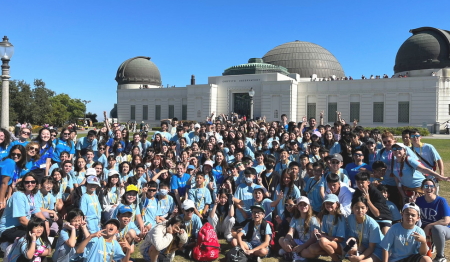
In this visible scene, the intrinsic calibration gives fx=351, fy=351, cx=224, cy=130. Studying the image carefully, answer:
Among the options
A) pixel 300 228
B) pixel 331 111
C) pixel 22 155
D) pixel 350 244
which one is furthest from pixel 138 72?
pixel 350 244

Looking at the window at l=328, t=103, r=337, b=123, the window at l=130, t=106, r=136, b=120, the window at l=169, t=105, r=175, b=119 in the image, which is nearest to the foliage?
the window at l=130, t=106, r=136, b=120

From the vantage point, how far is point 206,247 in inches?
220

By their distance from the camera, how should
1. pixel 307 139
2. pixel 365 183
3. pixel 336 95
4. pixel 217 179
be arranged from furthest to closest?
1. pixel 336 95
2. pixel 307 139
3. pixel 217 179
4. pixel 365 183

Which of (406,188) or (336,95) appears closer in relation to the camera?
(406,188)

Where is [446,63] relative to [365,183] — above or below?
above

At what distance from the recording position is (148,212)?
247 inches

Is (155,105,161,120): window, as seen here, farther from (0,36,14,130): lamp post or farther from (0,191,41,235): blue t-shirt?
(0,191,41,235): blue t-shirt

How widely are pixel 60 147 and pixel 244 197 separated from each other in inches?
183

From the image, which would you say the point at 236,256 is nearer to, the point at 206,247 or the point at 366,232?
the point at 206,247

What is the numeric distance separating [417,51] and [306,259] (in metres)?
42.0

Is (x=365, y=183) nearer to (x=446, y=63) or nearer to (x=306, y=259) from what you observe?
(x=306, y=259)

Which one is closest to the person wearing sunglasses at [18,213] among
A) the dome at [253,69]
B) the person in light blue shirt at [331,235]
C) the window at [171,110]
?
the person in light blue shirt at [331,235]

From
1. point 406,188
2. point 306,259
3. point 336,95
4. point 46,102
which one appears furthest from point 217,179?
point 46,102

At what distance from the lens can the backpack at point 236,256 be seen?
5.29 metres
